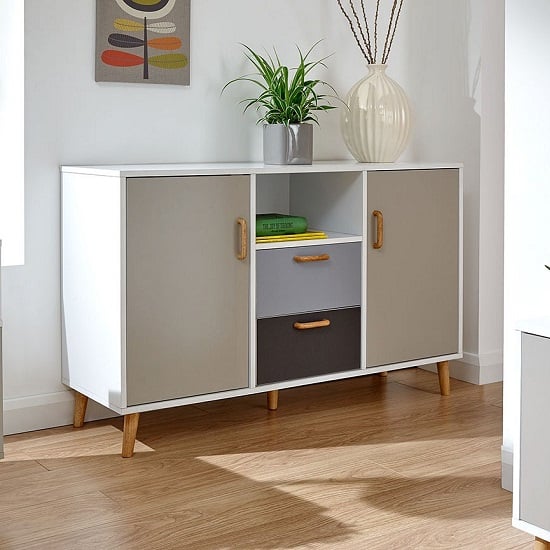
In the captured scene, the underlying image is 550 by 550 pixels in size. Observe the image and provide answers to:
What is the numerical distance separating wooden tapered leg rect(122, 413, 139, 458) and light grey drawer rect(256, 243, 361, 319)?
1.77ft

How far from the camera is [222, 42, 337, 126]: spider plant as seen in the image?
342 centimetres

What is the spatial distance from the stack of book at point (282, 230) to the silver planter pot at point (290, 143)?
0.67 feet

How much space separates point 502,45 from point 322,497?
208 centimetres

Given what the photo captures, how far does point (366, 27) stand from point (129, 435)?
72.2 inches

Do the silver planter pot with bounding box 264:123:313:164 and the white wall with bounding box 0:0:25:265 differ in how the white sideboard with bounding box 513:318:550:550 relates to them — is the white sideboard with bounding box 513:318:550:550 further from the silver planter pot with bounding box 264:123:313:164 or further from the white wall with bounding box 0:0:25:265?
the white wall with bounding box 0:0:25:265

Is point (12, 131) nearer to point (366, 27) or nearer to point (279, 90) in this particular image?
point (279, 90)

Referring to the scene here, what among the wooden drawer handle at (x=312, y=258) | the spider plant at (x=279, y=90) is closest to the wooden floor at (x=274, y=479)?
the wooden drawer handle at (x=312, y=258)

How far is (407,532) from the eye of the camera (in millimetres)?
2418

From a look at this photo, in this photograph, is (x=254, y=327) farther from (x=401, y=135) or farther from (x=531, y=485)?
(x=531, y=485)

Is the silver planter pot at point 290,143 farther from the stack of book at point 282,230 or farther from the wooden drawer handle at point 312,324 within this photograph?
the wooden drawer handle at point 312,324

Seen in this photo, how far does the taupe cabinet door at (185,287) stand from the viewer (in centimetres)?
296

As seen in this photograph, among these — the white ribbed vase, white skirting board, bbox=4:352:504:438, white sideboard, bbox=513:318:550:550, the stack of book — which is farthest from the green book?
white sideboard, bbox=513:318:550:550

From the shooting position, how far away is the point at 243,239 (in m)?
3.12

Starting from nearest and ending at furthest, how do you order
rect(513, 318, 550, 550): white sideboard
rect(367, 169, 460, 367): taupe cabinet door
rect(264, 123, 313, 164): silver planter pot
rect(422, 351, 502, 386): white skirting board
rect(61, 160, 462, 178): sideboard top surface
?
rect(513, 318, 550, 550): white sideboard < rect(61, 160, 462, 178): sideboard top surface < rect(264, 123, 313, 164): silver planter pot < rect(367, 169, 460, 367): taupe cabinet door < rect(422, 351, 502, 386): white skirting board
